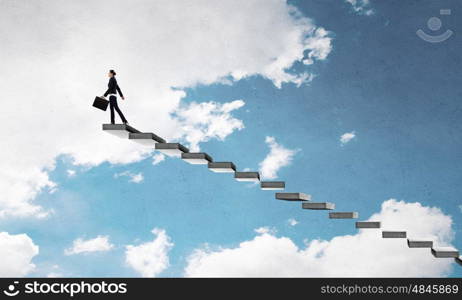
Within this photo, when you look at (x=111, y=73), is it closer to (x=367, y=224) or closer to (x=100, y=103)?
(x=100, y=103)

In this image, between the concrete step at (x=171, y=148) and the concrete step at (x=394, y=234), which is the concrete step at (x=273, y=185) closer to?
the concrete step at (x=171, y=148)

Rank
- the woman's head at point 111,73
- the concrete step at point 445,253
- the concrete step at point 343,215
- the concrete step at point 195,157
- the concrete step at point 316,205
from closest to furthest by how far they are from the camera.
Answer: the woman's head at point 111,73 < the concrete step at point 195,157 < the concrete step at point 445,253 < the concrete step at point 316,205 < the concrete step at point 343,215

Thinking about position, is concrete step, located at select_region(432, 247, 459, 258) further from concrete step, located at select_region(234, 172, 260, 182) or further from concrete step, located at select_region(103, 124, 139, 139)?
concrete step, located at select_region(103, 124, 139, 139)

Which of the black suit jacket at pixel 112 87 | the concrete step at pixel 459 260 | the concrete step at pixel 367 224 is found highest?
the black suit jacket at pixel 112 87

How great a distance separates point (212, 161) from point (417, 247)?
5380 millimetres

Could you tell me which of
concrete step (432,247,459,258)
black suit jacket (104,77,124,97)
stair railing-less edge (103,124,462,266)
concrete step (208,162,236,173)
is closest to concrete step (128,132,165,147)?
stair railing-less edge (103,124,462,266)

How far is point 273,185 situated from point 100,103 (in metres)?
4.40

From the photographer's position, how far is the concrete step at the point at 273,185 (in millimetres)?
11820

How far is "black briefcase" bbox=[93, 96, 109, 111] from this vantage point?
33.0ft

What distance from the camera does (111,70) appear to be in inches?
408

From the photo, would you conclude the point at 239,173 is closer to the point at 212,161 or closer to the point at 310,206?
the point at 212,161

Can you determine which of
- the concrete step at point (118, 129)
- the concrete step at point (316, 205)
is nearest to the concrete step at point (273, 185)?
the concrete step at point (316, 205)

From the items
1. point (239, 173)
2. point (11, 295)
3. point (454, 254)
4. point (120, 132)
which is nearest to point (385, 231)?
point (454, 254)

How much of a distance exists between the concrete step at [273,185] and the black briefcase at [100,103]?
13.4 ft
